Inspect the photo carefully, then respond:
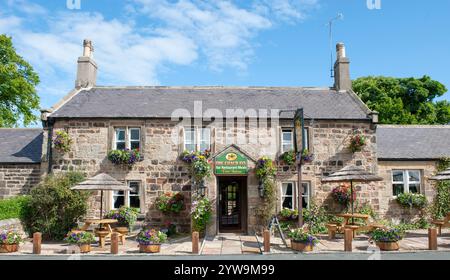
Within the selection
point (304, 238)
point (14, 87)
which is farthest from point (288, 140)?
point (14, 87)

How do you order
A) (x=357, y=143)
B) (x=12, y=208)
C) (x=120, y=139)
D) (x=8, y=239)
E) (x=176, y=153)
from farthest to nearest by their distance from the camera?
(x=120, y=139) < (x=176, y=153) < (x=357, y=143) < (x=12, y=208) < (x=8, y=239)

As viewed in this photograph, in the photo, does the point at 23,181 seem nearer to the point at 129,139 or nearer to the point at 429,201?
the point at 129,139

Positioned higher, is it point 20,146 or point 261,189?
point 20,146

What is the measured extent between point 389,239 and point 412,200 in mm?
5859

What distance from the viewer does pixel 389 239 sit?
10.5m

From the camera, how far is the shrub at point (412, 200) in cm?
1543

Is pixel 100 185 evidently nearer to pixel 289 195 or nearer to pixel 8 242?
pixel 8 242

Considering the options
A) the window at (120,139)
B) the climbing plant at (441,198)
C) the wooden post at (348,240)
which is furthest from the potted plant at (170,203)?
the climbing plant at (441,198)

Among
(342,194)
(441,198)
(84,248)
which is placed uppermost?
(342,194)

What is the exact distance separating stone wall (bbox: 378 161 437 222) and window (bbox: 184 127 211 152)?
7739 mm

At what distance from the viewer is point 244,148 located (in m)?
15.1

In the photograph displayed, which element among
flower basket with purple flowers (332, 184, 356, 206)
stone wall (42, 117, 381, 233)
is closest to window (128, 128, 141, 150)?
stone wall (42, 117, 381, 233)

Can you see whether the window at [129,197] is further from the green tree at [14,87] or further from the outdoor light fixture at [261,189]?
the green tree at [14,87]

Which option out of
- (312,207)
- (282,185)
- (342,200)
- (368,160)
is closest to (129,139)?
(282,185)
